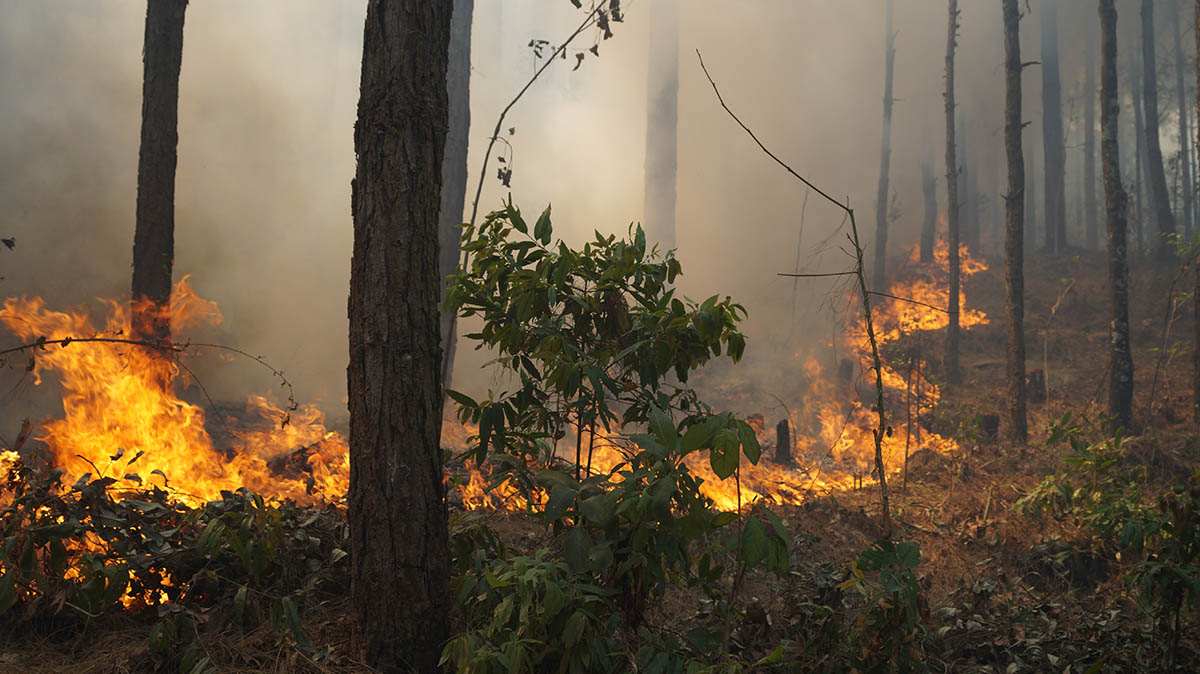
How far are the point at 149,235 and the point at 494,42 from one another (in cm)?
3211

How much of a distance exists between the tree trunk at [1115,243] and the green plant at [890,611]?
30.5 ft

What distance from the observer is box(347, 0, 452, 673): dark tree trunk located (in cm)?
259

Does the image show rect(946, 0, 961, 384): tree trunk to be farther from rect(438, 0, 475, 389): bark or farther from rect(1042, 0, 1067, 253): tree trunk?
rect(438, 0, 475, 389): bark

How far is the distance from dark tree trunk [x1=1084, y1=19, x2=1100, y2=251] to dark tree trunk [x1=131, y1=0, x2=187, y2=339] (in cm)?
2662

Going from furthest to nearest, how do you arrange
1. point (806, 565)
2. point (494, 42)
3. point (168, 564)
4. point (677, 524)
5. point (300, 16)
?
point (494, 42), point (300, 16), point (806, 565), point (168, 564), point (677, 524)

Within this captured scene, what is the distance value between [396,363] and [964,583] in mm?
4247

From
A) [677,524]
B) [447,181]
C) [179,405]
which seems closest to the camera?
[677,524]

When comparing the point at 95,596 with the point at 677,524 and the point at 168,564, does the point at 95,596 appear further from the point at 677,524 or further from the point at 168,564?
the point at 677,524

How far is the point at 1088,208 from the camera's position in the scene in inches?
971

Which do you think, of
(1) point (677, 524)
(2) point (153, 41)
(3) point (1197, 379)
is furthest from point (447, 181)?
(3) point (1197, 379)

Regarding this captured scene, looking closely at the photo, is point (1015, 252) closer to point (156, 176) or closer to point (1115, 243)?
point (1115, 243)

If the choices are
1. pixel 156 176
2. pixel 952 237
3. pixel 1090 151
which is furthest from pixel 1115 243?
pixel 1090 151

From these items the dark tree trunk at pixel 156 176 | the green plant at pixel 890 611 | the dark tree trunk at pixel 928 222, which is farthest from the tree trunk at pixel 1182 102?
the dark tree trunk at pixel 156 176

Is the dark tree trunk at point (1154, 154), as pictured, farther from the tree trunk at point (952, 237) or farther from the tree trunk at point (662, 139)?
the tree trunk at point (662, 139)
